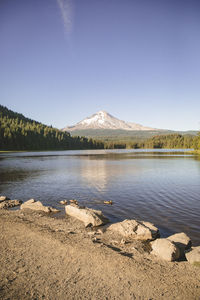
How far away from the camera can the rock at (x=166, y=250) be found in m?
10.2

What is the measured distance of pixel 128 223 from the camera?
1370cm

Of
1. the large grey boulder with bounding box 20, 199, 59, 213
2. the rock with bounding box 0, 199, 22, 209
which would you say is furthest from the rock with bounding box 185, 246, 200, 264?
the rock with bounding box 0, 199, 22, 209

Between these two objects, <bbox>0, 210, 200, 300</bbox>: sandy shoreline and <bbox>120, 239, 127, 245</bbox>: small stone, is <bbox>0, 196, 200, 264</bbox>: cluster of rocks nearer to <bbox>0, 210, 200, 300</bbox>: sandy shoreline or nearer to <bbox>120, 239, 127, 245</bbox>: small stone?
<bbox>0, 210, 200, 300</bbox>: sandy shoreline

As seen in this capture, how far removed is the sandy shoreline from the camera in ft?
24.7

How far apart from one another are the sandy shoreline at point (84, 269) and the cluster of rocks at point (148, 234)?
1.60 ft

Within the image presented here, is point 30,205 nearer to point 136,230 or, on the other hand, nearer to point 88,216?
point 88,216

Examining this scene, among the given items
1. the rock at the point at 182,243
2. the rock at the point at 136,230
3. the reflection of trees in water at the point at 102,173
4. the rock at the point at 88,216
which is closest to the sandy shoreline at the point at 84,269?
the rock at the point at 136,230

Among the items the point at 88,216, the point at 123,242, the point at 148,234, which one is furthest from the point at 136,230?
the point at 88,216

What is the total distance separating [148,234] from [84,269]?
18.0 ft

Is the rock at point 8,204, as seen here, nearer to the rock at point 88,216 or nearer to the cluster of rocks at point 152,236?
the cluster of rocks at point 152,236

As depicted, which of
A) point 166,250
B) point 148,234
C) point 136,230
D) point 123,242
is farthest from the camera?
point 136,230

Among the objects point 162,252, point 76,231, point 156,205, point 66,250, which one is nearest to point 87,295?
point 66,250

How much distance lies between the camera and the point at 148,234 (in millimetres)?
12766

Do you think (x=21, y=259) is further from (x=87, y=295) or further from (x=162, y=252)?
(x=162, y=252)
